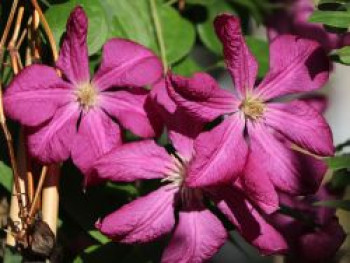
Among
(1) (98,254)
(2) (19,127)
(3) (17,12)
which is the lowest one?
A: (1) (98,254)

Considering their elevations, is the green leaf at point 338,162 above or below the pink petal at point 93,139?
below

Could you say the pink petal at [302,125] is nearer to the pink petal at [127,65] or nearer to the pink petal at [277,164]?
the pink petal at [277,164]

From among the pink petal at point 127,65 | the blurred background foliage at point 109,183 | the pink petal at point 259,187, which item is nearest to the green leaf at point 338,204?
the blurred background foliage at point 109,183

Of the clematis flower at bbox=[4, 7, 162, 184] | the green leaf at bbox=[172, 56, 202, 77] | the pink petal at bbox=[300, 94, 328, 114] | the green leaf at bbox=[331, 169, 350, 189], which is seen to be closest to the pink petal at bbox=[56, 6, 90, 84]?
the clematis flower at bbox=[4, 7, 162, 184]

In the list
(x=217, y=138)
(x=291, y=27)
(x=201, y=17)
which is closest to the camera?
(x=217, y=138)

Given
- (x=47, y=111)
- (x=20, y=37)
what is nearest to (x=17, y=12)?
(x=20, y=37)

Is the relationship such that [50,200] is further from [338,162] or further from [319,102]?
[319,102]

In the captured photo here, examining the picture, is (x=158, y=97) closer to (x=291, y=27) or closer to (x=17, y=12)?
(x=17, y=12)
